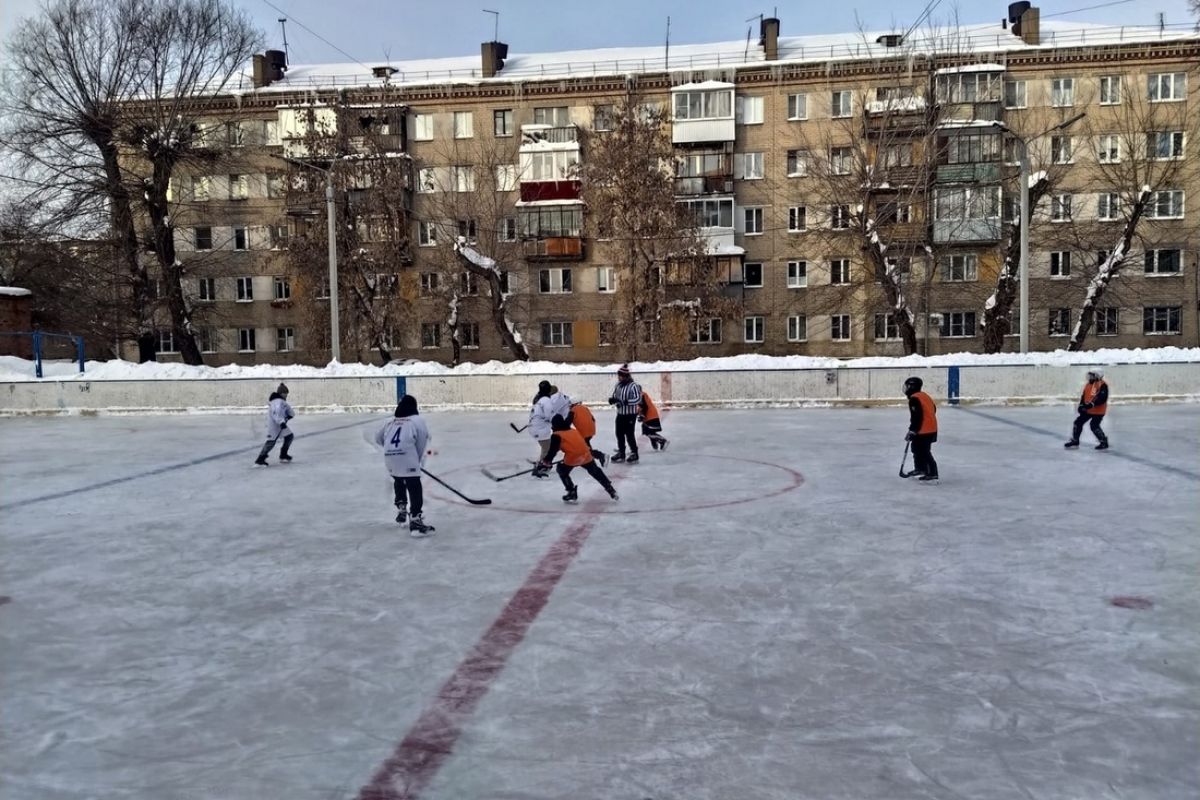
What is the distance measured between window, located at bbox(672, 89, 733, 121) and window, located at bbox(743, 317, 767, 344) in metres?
8.92

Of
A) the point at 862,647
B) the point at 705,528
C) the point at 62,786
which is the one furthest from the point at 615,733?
the point at 705,528

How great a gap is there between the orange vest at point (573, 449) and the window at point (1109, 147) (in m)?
35.7

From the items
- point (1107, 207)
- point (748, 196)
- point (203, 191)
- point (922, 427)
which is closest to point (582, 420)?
point (922, 427)

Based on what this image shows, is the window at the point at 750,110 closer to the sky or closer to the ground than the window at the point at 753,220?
closer to the sky

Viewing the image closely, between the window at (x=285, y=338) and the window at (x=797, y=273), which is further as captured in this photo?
the window at (x=285, y=338)

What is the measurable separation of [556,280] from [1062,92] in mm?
23243

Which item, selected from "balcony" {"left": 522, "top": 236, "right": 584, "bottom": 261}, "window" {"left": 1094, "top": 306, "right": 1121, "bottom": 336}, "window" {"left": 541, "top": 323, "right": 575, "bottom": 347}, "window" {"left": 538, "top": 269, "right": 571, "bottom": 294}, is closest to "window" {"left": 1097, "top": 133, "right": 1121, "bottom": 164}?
"window" {"left": 1094, "top": 306, "right": 1121, "bottom": 336}

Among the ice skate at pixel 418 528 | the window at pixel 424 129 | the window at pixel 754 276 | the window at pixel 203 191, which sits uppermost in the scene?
the window at pixel 424 129

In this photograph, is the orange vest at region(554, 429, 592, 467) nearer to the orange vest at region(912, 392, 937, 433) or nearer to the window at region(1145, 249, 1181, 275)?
the orange vest at region(912, 392, 937, 433)

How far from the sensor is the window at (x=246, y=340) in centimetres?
3990

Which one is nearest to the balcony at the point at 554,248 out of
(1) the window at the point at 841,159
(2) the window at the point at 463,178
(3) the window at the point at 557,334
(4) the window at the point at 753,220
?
(3) the window at the point at 557,334

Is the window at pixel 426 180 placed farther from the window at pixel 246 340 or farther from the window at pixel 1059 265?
the window at pixel 1059 265

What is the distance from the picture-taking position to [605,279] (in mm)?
38031

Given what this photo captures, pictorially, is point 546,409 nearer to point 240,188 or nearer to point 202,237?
point 240,188
